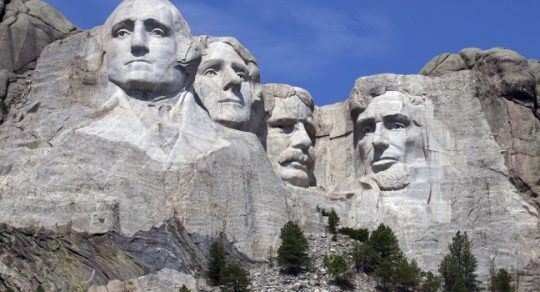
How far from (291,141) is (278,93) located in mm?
1196

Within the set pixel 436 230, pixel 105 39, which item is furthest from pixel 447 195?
pixel 105 39

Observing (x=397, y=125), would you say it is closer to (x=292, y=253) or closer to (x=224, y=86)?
(x=224, y=86)

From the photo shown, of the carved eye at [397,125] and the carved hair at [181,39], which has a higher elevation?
the carved hair at [181,39]

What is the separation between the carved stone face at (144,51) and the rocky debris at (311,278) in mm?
4187

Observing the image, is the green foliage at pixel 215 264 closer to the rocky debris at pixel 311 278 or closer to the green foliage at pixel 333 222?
the rocky debris at pixel 311 278

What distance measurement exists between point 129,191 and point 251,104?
5.29 metres

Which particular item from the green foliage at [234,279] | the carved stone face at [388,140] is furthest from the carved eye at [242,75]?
the green foliage at [234,279]

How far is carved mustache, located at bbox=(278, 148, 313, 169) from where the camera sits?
51031 mm

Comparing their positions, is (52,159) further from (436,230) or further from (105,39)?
(436,230)

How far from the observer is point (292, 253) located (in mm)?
46031

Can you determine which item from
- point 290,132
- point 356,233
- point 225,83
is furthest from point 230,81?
point 356,233

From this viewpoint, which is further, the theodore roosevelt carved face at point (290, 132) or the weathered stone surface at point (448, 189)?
the theodore roosevelt carved face at point (290, 132)

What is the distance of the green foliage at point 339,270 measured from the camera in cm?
4609

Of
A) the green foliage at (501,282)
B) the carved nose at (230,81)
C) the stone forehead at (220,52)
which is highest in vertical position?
the stone forehead at (220,52)
